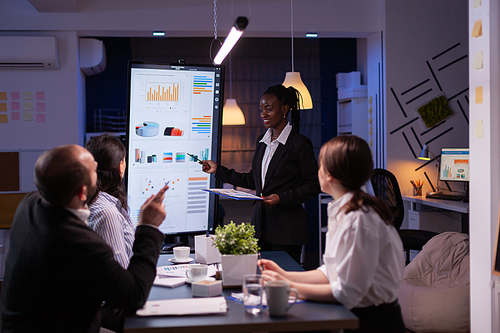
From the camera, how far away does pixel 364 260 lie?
129 cm

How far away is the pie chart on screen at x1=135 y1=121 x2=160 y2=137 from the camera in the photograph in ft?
9.09

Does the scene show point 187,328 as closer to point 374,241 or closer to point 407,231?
point 374,241

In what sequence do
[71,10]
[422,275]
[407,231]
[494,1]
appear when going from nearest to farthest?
1. [494,1]
2. [422,275]
3. [407,231]
4. [71,10]

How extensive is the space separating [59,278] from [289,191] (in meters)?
1.48

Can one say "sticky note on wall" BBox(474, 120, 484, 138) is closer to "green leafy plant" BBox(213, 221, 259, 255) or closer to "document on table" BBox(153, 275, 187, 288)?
"green leafy plant" BBox(213, 221, 259, 255)

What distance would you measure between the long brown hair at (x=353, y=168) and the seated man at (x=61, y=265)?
2.28ft

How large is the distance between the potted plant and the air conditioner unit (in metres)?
3.74

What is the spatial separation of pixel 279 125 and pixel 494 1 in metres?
1.27

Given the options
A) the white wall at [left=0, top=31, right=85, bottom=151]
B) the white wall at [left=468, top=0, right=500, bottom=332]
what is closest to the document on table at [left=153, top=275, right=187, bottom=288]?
the white wall at [left=468, top=0, right=500, bottom=332]

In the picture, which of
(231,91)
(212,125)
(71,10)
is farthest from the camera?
(231,91)

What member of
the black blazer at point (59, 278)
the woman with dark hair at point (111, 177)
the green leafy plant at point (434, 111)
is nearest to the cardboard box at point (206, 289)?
the black blazer at point (59, 278)

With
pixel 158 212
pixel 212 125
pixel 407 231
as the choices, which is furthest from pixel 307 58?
pixel 158 212

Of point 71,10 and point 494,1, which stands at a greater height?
point 71,10

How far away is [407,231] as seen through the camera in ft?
13.1
